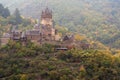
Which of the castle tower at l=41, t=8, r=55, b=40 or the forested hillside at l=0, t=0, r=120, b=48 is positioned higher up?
the forested hillside at l=0, t=0, r=120, b=48

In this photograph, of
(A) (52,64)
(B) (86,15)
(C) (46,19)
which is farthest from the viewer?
(B) (86,15)

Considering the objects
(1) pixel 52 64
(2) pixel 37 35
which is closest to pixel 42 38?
(2) pixel 37 35

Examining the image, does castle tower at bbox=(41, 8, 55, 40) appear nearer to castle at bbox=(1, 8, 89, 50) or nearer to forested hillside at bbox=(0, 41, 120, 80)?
castle at bbox=(1, 8, 89, 50)

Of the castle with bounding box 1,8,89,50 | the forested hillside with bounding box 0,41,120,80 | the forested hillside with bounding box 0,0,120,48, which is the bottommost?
the forested hillside with bounding box 0,41,120,80

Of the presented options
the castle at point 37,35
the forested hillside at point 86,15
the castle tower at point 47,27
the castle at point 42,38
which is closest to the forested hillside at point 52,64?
the castle at point 42,38

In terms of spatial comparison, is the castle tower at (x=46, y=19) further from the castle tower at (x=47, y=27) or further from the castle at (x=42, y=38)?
the castle at (x=42, y=38)

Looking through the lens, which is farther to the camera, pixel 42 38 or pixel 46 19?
pixel 46 19

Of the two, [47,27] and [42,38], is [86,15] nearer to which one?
[47,27]

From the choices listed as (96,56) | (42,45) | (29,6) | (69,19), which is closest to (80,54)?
(96,56)

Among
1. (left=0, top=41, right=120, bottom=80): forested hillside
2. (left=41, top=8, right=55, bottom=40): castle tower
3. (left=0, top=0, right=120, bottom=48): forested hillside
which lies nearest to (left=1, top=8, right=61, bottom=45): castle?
(left=41, top=8, right=55, bottom=40): castle tower
